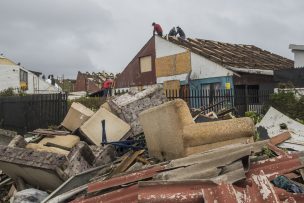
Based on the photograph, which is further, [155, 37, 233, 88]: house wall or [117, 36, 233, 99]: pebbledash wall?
[117, 36, 233, 99]: pebbledash wall

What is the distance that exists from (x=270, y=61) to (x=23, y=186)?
1795 centimetres

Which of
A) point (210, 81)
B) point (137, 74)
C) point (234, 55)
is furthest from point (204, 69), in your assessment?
point (137, 74)

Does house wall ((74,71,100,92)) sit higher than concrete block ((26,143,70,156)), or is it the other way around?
house wall ((74,71,100,92))

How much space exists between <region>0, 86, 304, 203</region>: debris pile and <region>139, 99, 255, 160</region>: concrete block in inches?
0.5

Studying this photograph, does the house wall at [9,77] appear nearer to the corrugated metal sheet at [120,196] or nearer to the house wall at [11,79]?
the house wall at [11,79]

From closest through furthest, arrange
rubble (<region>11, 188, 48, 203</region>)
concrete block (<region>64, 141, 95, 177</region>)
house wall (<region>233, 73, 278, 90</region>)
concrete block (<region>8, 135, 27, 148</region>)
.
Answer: rubble (<region>11, 188, 48, 203</region>), concrete block (<region>64, 141, 95, 177</region>), concrete block (<region>8, 135, 27, 148</region>), house wall (<region>233, 73, 278, 90</region>)

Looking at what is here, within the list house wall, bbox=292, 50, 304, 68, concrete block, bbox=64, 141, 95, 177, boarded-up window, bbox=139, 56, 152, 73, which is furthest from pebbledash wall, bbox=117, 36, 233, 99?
concrete block, bbox=64, 141, 95, 177

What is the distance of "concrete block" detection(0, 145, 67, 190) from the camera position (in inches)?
218

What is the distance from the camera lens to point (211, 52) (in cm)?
1991

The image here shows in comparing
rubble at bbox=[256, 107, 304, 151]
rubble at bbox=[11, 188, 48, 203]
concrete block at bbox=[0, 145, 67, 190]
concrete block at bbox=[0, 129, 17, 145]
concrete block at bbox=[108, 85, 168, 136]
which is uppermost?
concrete block at bbox=[108, 85, 168, 136]

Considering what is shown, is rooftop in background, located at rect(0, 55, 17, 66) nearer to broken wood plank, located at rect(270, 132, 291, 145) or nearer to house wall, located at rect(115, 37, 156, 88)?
house wall, located at rect(115, 37, 156, 88)

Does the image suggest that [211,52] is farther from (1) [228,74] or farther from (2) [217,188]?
(2) [217,188]

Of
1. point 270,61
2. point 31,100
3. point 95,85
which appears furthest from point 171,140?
point 95,85

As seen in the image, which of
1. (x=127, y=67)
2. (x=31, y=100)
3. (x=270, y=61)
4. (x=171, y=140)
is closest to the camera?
(x=171, y=140)
